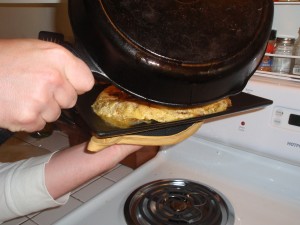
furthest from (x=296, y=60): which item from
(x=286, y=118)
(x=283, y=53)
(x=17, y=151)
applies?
(x=17, y=151)

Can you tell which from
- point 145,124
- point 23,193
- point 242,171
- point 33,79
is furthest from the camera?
point 242,171

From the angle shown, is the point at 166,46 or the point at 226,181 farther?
the point at 226,181

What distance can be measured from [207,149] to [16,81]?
62 centimetres

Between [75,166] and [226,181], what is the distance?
0.42 metres

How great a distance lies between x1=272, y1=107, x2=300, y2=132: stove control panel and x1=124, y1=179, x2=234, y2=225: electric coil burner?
0.77 feet

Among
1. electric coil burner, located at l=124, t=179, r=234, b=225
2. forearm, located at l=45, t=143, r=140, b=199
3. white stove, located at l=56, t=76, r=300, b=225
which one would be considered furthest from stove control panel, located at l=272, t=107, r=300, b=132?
forearm, located at l=45, t=143, r=140, b=199

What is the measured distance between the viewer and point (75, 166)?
67cm

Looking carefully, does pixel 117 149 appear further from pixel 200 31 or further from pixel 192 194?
pixel 200 31

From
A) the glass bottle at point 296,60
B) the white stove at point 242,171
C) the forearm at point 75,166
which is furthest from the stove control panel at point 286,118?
the forearm at point 75,166

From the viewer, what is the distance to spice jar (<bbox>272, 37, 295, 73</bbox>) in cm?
73

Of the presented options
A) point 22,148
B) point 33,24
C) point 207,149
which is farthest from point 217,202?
point 33,24

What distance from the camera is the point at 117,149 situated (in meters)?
0.69

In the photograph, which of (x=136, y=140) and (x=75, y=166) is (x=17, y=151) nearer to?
(x=75, y=166)

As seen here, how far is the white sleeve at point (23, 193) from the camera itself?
0.65 meters
